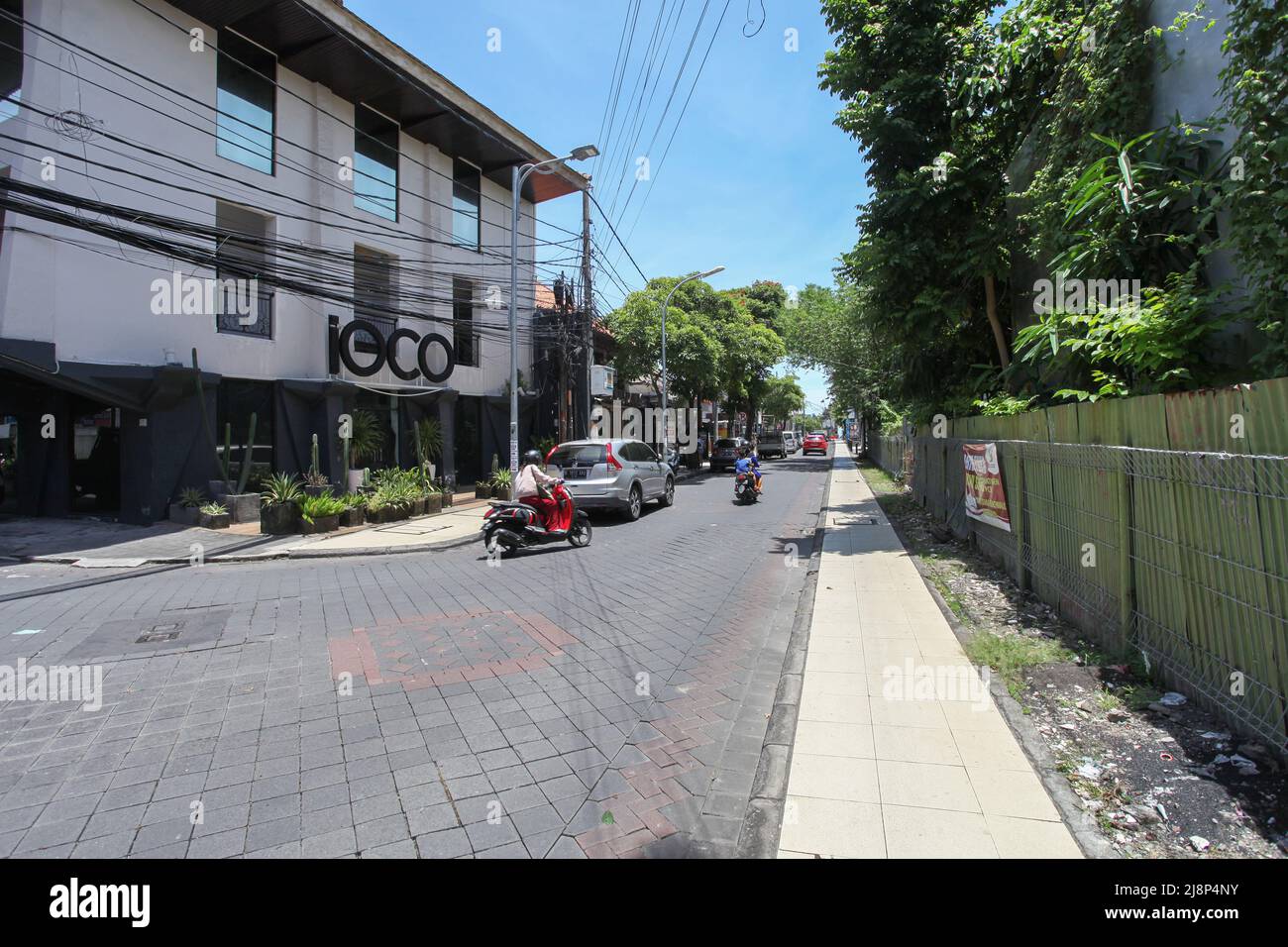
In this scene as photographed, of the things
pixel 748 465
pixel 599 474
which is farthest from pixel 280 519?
pixel 748 465

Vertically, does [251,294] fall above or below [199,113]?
below

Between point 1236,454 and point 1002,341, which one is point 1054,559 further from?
point 1002,341

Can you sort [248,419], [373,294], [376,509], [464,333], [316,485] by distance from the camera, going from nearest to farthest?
[316,485] → [376,509] → [248,419] → [373,294] → [464,333]

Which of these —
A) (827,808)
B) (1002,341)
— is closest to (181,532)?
(827,808)

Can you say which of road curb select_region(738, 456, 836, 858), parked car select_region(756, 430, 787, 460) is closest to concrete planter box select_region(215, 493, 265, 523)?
road curb select_region(738, 456, 836, 858)

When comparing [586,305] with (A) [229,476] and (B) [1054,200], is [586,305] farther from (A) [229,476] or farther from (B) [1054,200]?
(B) [1054,200]

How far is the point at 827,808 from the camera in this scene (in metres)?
2.99

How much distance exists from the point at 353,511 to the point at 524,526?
193 inches

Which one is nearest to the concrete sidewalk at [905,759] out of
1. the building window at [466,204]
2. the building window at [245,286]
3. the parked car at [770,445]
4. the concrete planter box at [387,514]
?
the concrete planter box at [387,514]

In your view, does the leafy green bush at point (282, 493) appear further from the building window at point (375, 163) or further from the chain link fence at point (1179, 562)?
the chain link fence at point (1179, 562)

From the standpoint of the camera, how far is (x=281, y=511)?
1161 cm
